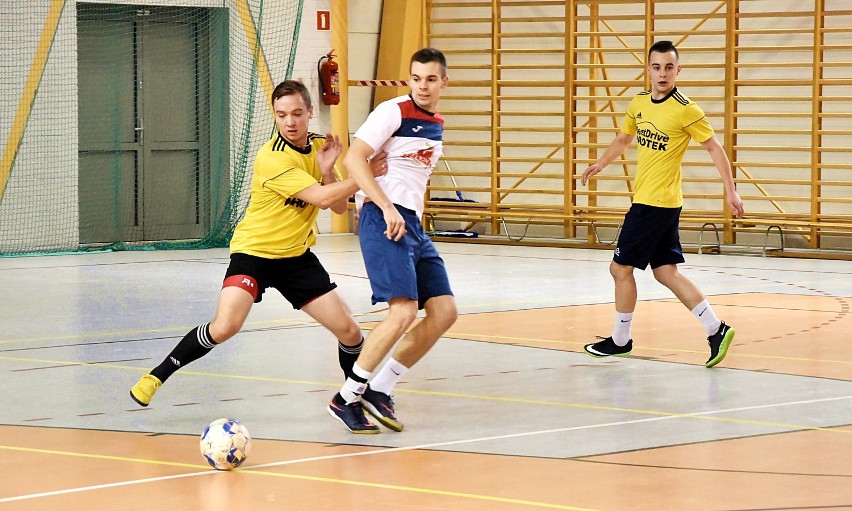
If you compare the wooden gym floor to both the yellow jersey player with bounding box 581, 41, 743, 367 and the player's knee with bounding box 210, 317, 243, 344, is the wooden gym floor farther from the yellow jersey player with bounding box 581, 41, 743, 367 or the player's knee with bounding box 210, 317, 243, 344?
the player's knee with bounding box 210, 317, 243, 344

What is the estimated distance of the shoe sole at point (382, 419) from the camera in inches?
236

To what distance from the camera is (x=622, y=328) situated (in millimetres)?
8305

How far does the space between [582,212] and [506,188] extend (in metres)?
1.30

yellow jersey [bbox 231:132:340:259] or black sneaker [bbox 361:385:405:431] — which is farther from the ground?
yellow jersey [bbox 231:132:340:259]

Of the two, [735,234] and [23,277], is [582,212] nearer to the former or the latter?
[735,234]

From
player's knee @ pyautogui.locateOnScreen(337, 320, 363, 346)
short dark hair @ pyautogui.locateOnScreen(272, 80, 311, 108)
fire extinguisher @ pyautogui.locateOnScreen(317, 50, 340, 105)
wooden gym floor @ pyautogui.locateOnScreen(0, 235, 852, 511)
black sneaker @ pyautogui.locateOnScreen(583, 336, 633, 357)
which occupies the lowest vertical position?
wooden gym floor @ pyautogui.locateOnScreen(0, 235, 852, 511)

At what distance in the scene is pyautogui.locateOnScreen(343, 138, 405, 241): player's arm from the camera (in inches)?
228

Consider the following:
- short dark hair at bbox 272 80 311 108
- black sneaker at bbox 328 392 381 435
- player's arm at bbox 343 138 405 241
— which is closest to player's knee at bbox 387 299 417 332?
player's arm at bbox 343 138 405 241

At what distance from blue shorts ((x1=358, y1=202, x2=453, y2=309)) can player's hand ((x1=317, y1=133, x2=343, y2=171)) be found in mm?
318

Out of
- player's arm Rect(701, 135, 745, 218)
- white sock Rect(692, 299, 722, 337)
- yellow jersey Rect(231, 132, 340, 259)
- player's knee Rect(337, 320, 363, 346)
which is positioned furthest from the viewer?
player's arm Rect(701, 135, 745, 218)

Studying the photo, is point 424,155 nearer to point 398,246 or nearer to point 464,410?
point 398,246

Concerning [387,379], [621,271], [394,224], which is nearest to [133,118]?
[621,271]

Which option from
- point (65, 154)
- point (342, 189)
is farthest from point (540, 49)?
point (342, 189)

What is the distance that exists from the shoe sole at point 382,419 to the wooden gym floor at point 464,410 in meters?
0.07
